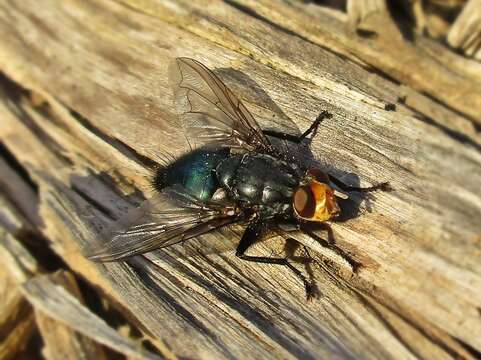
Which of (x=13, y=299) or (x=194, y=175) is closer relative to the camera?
(x=194, y=175)

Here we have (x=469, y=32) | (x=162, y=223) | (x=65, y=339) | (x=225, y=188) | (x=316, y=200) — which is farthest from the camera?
(x=469, y=32)

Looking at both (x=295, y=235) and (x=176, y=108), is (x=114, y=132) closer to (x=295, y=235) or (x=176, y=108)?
(x=176, y=108)

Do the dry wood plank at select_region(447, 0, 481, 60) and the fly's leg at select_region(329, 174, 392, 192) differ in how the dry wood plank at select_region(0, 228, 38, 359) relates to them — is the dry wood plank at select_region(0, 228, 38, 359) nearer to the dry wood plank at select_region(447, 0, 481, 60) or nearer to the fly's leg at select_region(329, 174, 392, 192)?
the fly's leg at select_region(329, 174, 392, 192)

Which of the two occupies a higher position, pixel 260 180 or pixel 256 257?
pixel 260 180

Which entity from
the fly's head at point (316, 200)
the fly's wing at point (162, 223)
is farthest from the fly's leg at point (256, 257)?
the fly's head at point (316, 200)

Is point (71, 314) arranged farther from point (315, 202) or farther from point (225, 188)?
point (315, 202)

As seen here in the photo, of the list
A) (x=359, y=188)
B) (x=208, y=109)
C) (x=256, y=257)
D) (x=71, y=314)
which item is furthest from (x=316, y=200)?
(x=71, y=314)

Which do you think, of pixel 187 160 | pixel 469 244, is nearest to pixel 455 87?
pixel 469 244

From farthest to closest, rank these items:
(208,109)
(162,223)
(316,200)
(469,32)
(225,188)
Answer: (469,32)
(208,109)
(225,188)
(162,223)
(316,200)

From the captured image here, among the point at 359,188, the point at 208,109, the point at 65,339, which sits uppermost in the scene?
the point at 359,188
